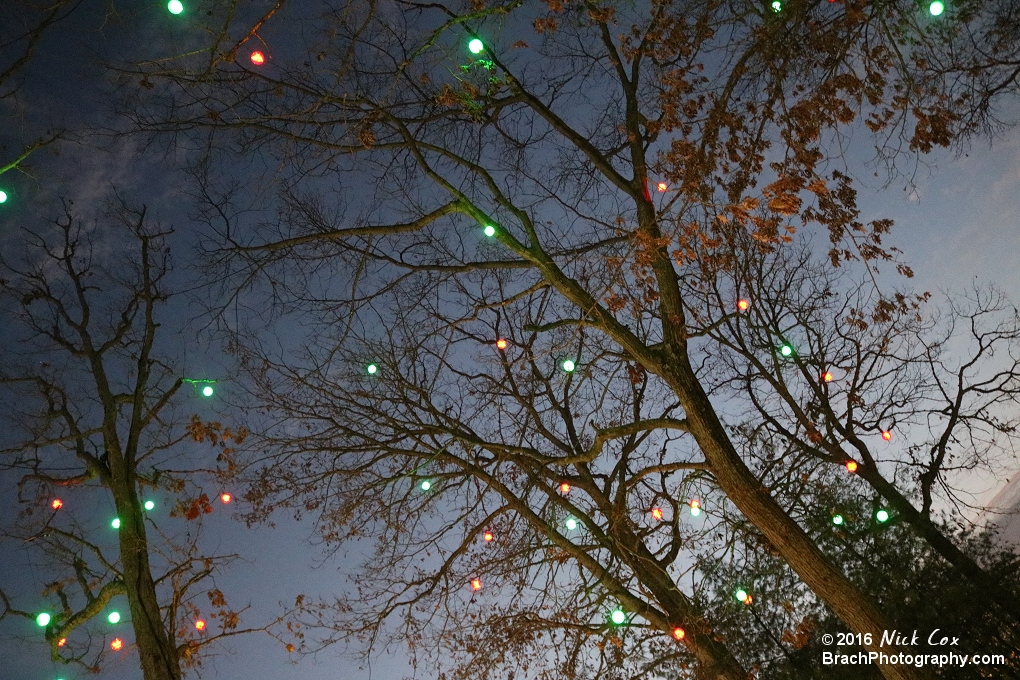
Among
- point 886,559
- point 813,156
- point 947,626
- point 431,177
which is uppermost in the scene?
point 431,177

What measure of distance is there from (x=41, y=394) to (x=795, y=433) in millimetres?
9437

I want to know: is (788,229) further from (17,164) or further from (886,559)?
(886,559)

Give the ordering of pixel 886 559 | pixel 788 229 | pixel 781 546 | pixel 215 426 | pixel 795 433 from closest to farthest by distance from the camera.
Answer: pixel 788 229 < pixel 781 546 < pixel 215 426 < pixel 886 559 < pixel 795 433

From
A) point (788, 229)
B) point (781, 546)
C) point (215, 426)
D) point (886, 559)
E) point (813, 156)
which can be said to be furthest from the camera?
point (886, 559)

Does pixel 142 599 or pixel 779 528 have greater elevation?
pixel 142 599

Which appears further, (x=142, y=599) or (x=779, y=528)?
(x=142, y=599)

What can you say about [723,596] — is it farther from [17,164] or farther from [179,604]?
[17,164]

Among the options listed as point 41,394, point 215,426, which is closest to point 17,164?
point 215,426

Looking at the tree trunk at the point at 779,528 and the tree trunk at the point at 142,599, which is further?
the tree trunk at the point at 142,599

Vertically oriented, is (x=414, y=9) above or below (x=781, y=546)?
above

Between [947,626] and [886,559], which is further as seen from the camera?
[886,559]

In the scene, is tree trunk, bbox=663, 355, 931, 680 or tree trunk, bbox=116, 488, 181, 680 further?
tree trunk, bbox=116, 488, 181, 680

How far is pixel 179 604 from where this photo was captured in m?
6.73

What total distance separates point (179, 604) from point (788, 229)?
6.66m
